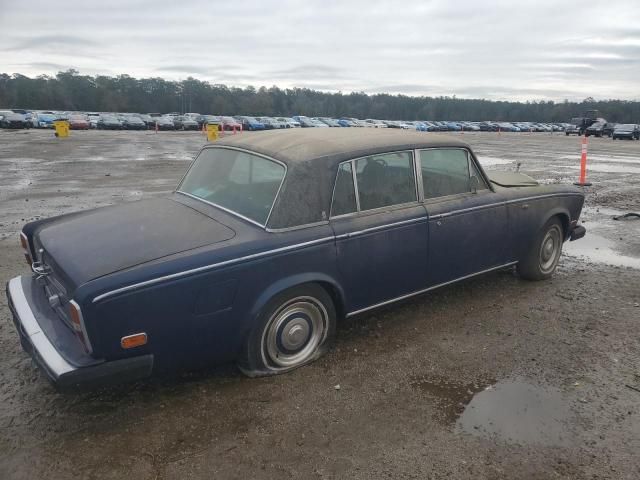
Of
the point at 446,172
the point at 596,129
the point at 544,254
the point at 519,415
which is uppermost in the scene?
the point at 596,129

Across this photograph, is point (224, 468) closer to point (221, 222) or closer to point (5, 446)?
point (5, 446)

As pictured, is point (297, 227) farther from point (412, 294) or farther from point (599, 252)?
point (599, 252)

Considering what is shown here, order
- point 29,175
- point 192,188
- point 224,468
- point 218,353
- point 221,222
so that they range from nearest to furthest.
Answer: point 224,468 → point 218,353 → point 221,222 → point 192,188 → point 29,175

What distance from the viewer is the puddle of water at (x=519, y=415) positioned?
2.71 m

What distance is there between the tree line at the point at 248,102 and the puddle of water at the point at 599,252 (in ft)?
306

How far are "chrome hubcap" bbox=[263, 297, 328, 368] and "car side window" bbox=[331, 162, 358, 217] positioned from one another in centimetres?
67

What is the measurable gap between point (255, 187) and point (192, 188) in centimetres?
78

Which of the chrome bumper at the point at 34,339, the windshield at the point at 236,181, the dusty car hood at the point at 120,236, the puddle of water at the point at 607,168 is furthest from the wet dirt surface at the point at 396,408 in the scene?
the puddle of water at the point at 607,168

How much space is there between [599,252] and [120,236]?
228 inches

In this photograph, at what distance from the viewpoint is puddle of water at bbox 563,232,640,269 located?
5.70 m

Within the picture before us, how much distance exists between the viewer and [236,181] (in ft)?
12.0

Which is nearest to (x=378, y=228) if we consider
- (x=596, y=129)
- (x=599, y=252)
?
(x=599, y=252)

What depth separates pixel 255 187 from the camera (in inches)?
136

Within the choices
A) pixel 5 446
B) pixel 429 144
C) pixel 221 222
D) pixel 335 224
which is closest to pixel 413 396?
pixel 335 224
